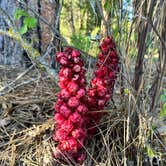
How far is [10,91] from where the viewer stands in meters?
2.07

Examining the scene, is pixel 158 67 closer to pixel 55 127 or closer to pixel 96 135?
pixel 96 135

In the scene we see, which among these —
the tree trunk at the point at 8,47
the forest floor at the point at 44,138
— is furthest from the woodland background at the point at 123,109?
the tree trunk at the point at 8,47

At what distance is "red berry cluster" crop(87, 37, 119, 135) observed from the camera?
4.85 feet

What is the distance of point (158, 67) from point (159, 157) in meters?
0.39

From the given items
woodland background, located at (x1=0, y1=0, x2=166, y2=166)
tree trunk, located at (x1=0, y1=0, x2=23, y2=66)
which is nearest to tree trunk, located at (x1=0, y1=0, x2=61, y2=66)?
tree trunk, located at (x1=0, y1=0, x2=23, y2=66)

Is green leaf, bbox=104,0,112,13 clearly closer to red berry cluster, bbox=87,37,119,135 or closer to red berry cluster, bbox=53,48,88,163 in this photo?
red berry cluster, bbox=87,37,119,135

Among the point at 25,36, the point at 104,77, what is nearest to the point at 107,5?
the point at 104,77

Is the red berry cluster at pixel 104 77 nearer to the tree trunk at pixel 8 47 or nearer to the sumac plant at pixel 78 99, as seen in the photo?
the sumac plant at pixel 78 99

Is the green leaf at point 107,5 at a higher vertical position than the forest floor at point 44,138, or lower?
higher

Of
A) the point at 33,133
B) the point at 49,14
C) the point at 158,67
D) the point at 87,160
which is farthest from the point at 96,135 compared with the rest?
the point at 49,14

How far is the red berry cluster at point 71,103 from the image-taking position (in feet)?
4.57

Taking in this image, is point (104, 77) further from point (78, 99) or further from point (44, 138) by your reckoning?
point (44, 138)

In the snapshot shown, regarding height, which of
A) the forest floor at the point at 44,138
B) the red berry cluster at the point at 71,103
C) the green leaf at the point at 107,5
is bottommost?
the forest floor at the point at 44,138

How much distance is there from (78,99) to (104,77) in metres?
0.15
